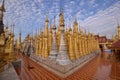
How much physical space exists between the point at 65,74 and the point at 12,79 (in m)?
4.93

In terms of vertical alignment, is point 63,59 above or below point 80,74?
above

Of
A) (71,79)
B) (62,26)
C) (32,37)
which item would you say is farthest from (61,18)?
(32,37)

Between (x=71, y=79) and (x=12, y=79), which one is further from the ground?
(x=12, y=79)

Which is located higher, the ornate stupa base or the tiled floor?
the ornate stupa base

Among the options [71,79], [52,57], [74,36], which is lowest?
[71,79]

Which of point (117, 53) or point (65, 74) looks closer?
point (65, 74)

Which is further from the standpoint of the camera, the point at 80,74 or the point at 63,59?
the point at 63,59

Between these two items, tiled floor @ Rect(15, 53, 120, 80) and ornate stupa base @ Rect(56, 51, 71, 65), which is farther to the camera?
ornate stupa base @ Rect(56, 51, 71, 65)

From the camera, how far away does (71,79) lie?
308 inches

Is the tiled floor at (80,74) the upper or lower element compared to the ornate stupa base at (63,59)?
lower

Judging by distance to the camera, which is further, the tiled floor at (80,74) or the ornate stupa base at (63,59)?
the ornate stupa base at (63,59)

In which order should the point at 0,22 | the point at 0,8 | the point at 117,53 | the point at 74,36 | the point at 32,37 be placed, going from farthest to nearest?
the point at 32,37, the point at 117,53, the point at 74,36, the point at 0,22, the point at 0,8

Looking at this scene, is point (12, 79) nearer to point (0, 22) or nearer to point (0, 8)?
point (0, 8)

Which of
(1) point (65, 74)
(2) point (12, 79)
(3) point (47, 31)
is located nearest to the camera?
(2) point (12, 79)
